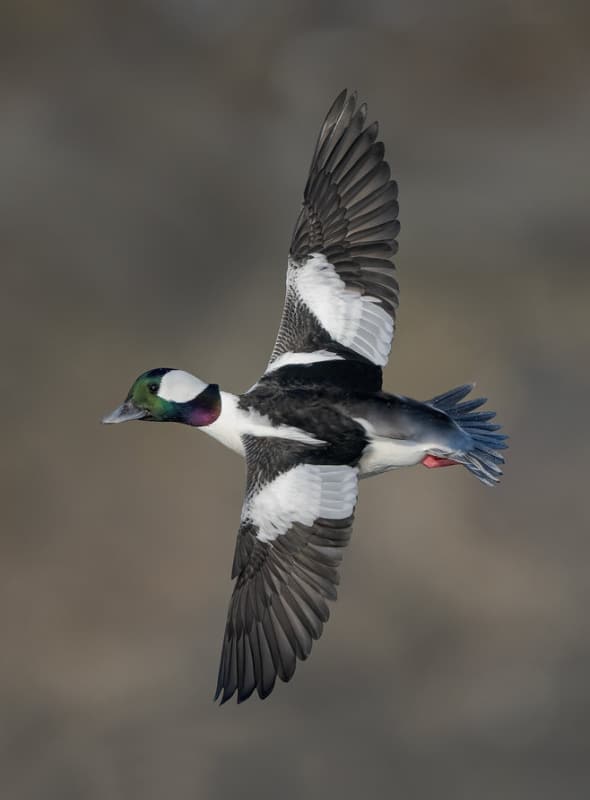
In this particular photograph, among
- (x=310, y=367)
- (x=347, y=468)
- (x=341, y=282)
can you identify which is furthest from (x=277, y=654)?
(x=341, y=282)

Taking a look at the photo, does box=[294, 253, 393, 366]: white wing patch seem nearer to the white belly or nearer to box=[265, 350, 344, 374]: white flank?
box=[265, 350, 344, 374]: white flank

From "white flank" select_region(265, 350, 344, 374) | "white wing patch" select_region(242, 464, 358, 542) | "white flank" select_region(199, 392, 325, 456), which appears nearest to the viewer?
"white wing patch" select_region(242, 464, 358, 542)

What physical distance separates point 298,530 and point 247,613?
224 mm

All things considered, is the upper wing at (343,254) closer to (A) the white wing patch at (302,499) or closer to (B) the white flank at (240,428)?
(B) the white flank at (240,428)

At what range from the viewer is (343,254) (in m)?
3.35

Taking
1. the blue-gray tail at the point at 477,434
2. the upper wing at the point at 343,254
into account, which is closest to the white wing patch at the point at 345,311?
the upper wing at the point at 343,254

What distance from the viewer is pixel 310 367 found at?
10.2 ft

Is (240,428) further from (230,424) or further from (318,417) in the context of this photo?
(318,417)

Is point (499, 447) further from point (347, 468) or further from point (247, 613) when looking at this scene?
point (247, 613)

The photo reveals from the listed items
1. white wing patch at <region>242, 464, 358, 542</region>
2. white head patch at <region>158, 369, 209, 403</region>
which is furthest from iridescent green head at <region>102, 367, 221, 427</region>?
white wing patch at <region>242, 464, 358, 542</region>

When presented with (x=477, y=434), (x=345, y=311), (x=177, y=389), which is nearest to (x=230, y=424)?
(x=177, y=389)

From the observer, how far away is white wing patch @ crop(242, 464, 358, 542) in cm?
280

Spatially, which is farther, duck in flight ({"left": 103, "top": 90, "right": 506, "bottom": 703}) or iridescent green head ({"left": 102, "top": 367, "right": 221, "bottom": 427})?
iridescent green head ({"left": 102, "top": 367, "right": 221, "bottom": 427})

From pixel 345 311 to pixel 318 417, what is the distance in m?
0.41
